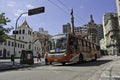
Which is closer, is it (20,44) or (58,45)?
(58,45)

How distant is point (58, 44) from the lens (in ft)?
65.4

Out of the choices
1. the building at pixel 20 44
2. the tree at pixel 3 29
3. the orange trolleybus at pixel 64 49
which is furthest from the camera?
the building at pixel 20 44

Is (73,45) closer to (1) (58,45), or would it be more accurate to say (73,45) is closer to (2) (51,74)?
(1) (58,45)

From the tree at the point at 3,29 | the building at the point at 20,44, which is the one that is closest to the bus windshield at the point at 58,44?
the tree at the point at 3,29

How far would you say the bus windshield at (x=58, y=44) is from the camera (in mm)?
19531

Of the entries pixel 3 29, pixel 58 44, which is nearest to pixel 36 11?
pixel 58 44

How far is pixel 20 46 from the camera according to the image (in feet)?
247

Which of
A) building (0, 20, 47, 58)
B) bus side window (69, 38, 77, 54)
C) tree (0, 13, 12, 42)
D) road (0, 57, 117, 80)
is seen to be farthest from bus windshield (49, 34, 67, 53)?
building (0, 20, 47, 58)

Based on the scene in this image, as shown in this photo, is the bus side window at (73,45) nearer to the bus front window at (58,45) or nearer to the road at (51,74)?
the bus front window at (58,45)

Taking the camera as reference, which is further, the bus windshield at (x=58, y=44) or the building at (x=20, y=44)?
the building at (x=20, y=44)

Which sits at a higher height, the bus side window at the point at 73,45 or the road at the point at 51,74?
the bus side window at the point at 73,45

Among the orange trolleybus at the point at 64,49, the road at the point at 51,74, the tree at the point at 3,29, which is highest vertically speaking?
the tree at the point at 3,29

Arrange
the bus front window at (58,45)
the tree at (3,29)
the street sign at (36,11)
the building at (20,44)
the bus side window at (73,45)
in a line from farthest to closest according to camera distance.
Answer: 1. the building at (20,44)
2. the tree at (3,29)
3. the street sign at (36,11)
4. the bus side window at (73,45)
5. the bus front window at (58,45)

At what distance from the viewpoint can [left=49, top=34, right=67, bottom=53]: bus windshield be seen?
64.1 ft
